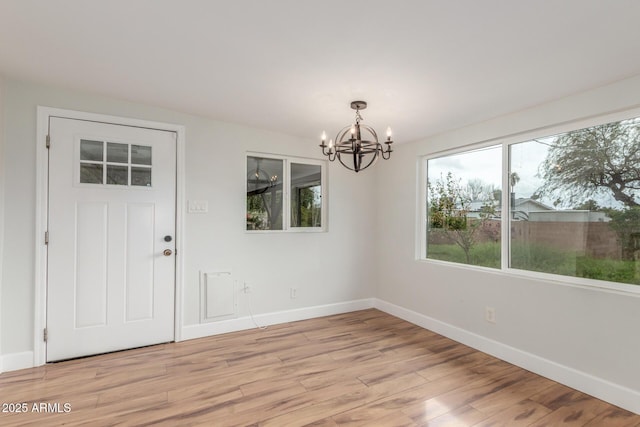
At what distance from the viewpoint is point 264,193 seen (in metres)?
3.80

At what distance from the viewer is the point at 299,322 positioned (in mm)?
3846

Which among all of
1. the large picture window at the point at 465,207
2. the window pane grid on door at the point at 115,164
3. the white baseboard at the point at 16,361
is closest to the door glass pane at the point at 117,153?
the window pane grid on door at the point at 115,164

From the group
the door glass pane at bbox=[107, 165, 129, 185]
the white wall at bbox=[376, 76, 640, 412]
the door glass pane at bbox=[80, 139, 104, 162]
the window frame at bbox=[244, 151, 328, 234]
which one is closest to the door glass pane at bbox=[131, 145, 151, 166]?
the door glass pane at bbox=[107, 165, 129, 185]

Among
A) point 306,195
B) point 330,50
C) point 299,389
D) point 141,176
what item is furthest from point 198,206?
point 330,50

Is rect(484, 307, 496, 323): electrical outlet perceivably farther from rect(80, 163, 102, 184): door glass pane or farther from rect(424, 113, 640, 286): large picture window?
rect(80, 163, 102, 184): door glass pane

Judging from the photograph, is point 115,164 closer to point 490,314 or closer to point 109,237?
point 109,237

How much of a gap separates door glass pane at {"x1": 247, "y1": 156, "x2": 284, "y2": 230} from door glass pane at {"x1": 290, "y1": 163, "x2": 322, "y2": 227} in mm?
179

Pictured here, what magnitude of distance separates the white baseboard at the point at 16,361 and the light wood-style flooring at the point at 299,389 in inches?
2.7

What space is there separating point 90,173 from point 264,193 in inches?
66.0

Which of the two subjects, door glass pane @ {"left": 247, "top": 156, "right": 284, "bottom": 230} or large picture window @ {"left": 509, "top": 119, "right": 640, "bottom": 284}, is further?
door glass pane @ {"left": 247, "top": 156, "right": 284, "bottom": 230}

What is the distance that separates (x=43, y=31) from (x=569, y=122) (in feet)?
12.0

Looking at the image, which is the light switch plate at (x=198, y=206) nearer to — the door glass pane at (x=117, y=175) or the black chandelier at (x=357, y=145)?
the door glass pane at (x=117, y=175)

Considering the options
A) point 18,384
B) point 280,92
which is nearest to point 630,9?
point 280,92

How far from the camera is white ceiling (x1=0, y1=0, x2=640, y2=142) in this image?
1.62 metres
